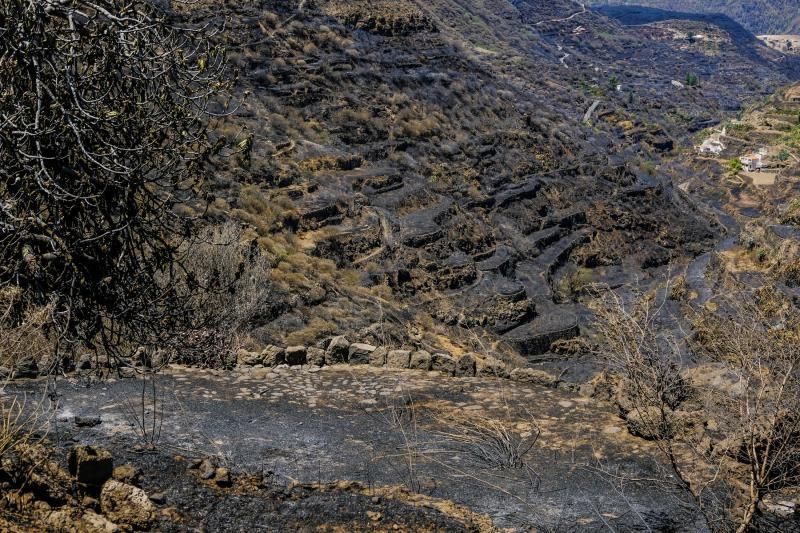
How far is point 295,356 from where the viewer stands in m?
9.24

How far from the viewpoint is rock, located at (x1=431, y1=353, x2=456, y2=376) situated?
368 inches

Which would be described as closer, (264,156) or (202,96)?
(202,96)

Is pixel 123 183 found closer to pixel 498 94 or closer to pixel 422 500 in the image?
pixel 422 500

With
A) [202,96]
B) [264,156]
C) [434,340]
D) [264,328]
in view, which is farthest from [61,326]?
[264,156]

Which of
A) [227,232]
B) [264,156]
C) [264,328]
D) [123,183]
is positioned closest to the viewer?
[123,183]

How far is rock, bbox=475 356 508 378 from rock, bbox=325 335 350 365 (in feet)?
6.01

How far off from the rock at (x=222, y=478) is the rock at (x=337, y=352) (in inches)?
174

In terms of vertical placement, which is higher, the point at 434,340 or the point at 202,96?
the point at 202,96

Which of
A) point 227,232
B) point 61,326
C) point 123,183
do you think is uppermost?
point 123,183

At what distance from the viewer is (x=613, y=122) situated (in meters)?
79.6

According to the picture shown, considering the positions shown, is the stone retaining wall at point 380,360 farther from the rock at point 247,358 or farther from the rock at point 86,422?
the rock at point 86,422

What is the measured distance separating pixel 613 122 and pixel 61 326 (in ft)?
266

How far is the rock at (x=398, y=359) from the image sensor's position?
31.0ft

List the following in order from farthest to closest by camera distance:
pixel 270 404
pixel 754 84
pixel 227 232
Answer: pixel 754 84 < pixel 227 232 < pixel 270 404
